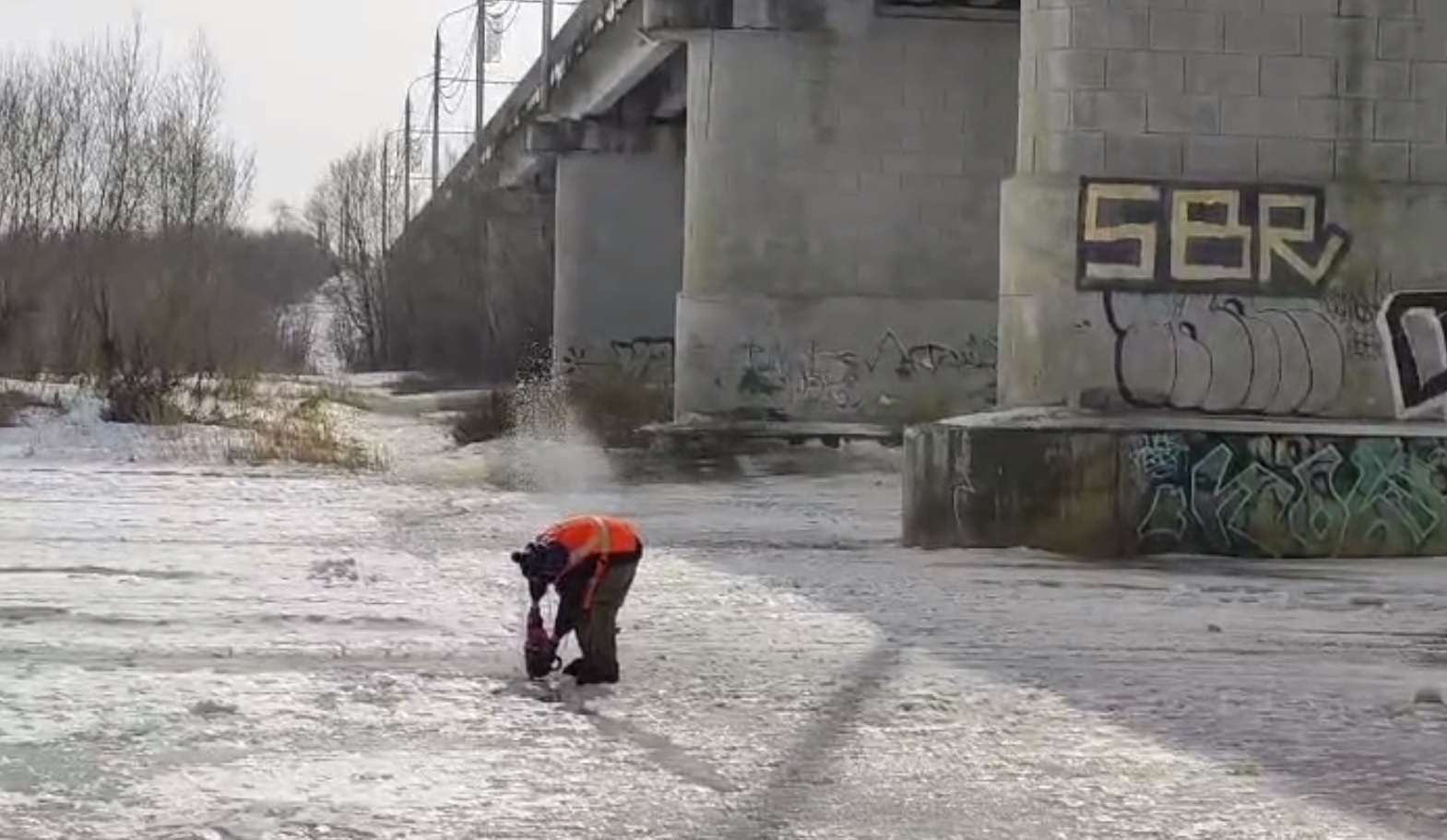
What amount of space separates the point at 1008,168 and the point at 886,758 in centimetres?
1876

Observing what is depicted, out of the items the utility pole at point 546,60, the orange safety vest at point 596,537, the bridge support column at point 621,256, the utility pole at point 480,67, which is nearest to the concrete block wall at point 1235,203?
the orange safety vest at point 596,537

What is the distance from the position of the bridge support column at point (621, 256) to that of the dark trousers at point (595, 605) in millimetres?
27523

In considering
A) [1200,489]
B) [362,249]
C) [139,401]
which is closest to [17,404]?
[139,401]

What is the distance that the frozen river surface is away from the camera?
652cm

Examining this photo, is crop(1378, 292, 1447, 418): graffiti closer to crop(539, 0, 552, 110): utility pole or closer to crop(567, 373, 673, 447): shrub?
crop(567, 373, 673, 447): shrub

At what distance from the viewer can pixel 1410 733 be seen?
26.4 feet

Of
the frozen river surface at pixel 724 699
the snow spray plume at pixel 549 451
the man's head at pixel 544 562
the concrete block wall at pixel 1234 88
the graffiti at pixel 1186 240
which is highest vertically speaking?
the concrete block wall at pixel 1234 88

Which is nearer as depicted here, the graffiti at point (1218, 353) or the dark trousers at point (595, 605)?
the dark trousers at point (595, 605)

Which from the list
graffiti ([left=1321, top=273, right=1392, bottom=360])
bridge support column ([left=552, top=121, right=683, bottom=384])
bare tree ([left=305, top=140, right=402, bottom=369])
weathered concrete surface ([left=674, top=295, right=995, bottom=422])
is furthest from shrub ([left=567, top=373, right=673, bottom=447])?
bare tree ([left=305, top=140, right=402, bottom=369])

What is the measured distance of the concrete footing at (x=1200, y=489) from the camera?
570 inches

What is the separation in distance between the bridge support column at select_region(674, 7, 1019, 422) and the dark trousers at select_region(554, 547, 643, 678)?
17.1 m

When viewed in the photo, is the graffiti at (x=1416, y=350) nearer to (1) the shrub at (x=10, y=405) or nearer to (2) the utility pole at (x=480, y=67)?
(1) the shrub at (x=10, y=405)

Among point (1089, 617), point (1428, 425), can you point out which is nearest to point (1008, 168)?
point (1428, 425)

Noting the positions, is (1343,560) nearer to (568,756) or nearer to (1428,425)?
(1428,425)
